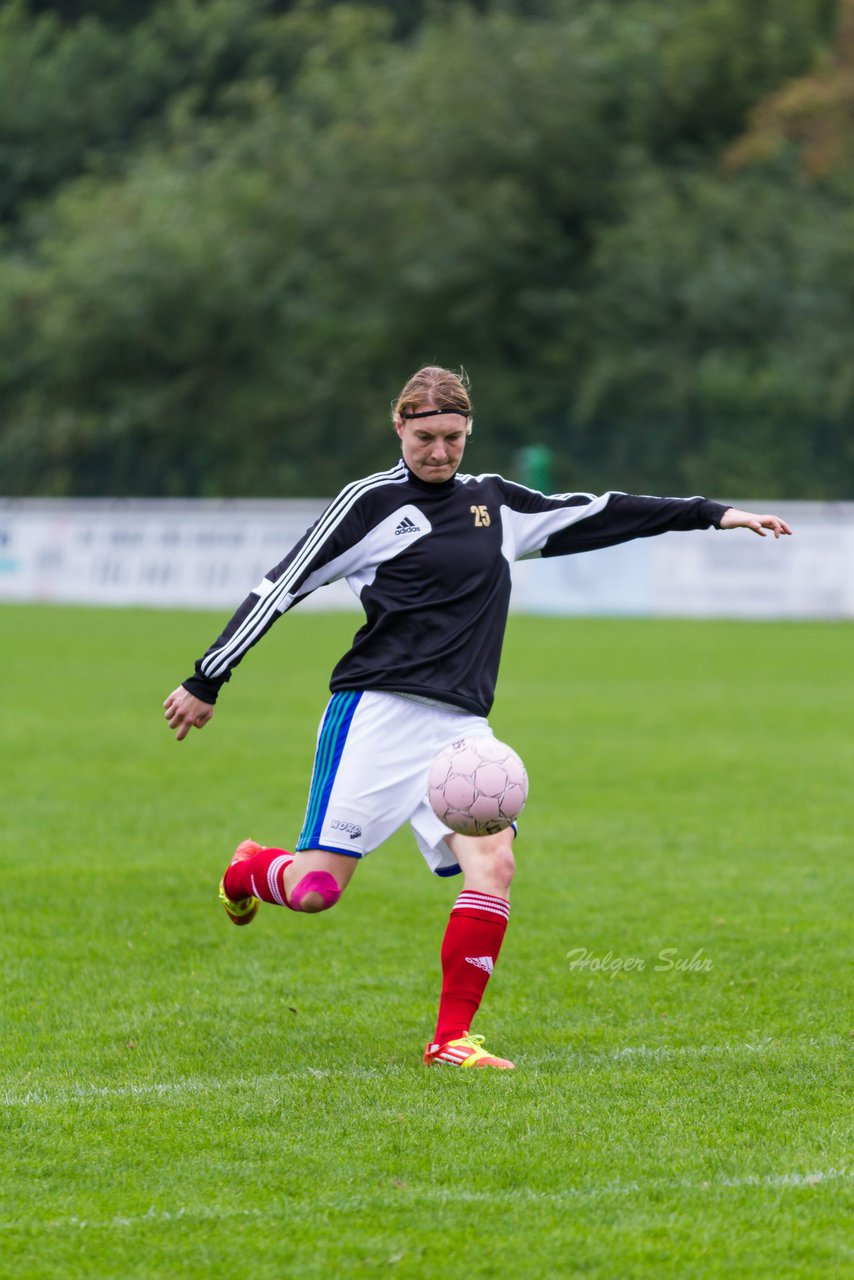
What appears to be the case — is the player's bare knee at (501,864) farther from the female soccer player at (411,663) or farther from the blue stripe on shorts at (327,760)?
the blue stripe on shorts at (327,760)

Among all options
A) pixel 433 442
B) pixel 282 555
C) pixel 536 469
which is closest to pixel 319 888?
pixel 433 442

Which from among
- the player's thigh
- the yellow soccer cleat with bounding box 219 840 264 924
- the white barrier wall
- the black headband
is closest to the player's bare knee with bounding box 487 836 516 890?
the player's thigh

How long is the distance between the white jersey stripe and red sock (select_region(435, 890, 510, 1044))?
95cm

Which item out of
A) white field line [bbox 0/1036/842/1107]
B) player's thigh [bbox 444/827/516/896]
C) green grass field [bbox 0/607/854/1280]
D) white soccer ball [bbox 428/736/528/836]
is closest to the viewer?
green grass field [bbox 0/607/854/1280]

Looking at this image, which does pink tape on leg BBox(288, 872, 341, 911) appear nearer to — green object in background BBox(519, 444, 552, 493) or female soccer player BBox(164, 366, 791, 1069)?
female soccer player BBox(164, 366, 791, 1069)

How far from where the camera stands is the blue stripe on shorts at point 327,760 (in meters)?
5.39

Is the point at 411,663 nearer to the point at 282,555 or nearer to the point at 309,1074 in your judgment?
the point at 309,1074

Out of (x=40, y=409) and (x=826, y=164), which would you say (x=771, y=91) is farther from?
(x=40, y=409)

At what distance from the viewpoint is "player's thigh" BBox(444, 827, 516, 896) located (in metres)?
5.34

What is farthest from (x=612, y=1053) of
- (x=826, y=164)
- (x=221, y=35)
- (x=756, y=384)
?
(x=221, y=35)

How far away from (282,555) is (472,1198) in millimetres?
21234

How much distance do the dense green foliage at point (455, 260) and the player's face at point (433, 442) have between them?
89.4 feet

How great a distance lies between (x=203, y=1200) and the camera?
398cm

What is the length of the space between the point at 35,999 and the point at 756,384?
26.5 m
